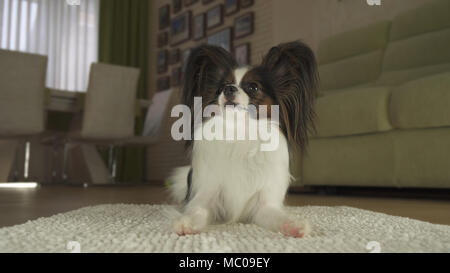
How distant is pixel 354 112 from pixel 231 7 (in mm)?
3681

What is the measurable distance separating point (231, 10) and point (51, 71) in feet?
9.64

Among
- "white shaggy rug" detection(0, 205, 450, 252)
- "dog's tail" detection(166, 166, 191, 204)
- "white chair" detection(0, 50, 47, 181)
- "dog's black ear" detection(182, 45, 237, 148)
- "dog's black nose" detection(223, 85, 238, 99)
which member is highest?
"white chair" detection(0, 50, 47, 181)

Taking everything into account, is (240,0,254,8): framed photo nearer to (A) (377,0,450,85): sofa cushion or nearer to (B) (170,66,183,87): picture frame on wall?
(B) (170,66,183,87): picture frame on wall

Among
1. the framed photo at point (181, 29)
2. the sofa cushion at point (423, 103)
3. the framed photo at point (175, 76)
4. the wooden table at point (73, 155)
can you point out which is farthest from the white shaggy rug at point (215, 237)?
the framed photo at point (181, 29)

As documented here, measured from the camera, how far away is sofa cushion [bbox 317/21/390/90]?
387 centimetres

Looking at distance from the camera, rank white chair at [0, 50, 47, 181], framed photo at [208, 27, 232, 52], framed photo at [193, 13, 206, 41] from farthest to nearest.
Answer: framed photo at [193, 13, 206, 41], framed photo at [208, 27, 232, 52], white chair at [0, 50, 47, 181]

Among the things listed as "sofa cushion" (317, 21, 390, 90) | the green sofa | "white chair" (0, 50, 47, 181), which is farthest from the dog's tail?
"white chair" (0, 50, 47, 181)

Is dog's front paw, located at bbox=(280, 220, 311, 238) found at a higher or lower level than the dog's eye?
lower

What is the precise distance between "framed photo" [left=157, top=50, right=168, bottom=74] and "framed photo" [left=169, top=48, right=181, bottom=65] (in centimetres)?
12

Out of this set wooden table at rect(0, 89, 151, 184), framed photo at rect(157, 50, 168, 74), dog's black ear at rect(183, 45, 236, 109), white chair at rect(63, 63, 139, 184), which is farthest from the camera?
framed photo at rect(157, 50, 168, 74)

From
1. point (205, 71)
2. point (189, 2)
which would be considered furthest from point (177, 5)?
point (205, 71)

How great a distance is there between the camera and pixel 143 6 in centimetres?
763
